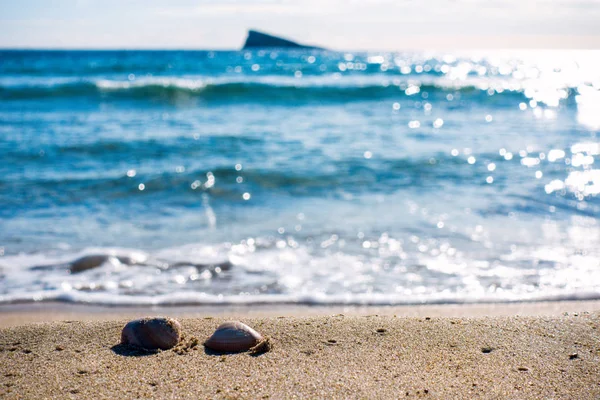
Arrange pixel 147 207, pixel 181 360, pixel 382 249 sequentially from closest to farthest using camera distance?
pixel 181 360 → pixel 382 249 → pixel 147 207

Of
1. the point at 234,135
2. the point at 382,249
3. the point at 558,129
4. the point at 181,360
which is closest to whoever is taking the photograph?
the point at 181,360

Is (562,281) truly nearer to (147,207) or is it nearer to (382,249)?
(382,249)

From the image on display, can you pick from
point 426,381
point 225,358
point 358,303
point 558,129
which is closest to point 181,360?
point 225,358

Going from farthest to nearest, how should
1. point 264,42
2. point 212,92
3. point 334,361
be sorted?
point 264,42 → point 212,92 → point 334,361

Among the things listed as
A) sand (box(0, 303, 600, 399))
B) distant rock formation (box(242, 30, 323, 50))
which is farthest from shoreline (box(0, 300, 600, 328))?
distant rock formation (box(242, 30, 323, 50))

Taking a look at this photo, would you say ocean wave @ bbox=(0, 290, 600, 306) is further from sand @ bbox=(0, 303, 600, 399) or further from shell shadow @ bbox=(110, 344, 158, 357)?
shell shadow @ bbox=(110, 344, 158, 357)

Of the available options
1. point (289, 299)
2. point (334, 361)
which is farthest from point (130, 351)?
point (289, 299)

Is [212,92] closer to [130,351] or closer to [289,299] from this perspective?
[289,299]
